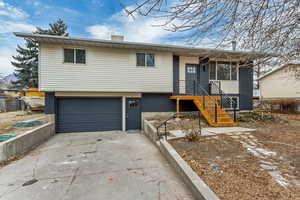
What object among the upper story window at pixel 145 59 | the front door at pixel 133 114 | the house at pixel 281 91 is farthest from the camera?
the house at pixel 281 91

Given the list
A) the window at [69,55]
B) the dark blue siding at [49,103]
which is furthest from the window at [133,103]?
the dark blue siding at [49,103]

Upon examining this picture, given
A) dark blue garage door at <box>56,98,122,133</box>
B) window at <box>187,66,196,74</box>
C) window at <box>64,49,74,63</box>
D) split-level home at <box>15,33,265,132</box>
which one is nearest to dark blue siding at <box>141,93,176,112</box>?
split-level home at <box>15,33,265,132</box>

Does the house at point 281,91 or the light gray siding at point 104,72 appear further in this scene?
the house at point 281,91

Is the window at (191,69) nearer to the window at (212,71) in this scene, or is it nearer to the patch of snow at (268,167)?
the window at (212,71)

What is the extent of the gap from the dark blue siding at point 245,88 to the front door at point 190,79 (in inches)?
139

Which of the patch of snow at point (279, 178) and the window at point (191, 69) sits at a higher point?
the window at point (191, 69)

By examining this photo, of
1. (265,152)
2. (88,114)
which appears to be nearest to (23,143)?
(88,114)

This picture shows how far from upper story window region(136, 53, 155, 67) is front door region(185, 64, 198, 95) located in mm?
2509

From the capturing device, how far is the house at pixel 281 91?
1209cm

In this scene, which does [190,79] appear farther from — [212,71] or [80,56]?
[80,56]

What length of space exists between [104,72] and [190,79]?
18.2ft

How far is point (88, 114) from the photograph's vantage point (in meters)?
A: 8.23

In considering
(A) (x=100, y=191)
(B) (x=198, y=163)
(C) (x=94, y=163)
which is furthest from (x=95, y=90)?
(B) (x=198, y=163)

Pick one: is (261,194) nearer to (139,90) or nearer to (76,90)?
(139,90)
